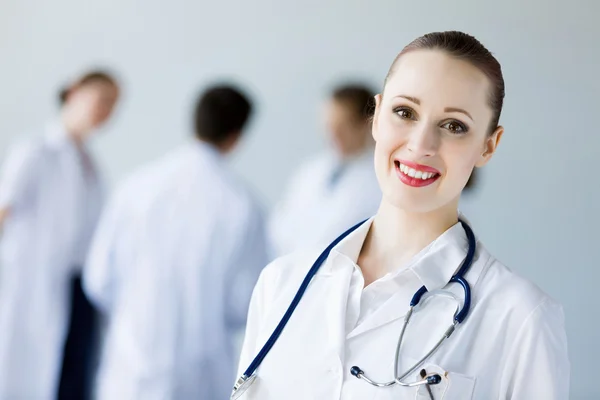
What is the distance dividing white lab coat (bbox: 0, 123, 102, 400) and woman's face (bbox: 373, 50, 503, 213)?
2.35 meters

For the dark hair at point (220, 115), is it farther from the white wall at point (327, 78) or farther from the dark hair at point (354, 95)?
the white wall at point (327, 78)

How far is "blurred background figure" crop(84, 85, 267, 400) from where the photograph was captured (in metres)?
2.71

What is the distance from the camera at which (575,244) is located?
10.5 ft

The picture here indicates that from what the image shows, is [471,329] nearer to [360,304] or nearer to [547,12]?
[360,304]

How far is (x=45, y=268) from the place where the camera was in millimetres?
3184

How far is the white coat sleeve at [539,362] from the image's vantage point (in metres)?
0.97

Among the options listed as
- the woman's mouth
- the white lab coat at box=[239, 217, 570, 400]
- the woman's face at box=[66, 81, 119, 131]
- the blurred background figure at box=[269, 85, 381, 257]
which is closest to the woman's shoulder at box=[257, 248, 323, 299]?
the white lab coat at box=[239, 217, 570, 400]

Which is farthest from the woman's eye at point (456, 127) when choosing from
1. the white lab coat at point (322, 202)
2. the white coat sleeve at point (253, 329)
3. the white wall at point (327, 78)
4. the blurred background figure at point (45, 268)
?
the blurred background figure at point (45, 268)

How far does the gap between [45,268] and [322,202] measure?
3.64ft

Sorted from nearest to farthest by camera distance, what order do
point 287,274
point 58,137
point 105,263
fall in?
point 287,274, point 105,263, point 58,137

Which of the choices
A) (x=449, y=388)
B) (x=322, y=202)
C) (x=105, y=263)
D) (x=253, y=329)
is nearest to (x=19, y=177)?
(x=105, y=263)

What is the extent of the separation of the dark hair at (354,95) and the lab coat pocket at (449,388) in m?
2.22

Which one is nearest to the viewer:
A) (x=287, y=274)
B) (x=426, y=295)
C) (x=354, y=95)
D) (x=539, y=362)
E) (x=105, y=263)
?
(x=539, y=362)

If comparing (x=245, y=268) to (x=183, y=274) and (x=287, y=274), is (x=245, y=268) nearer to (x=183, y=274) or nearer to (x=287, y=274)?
(x=183, y=274)
